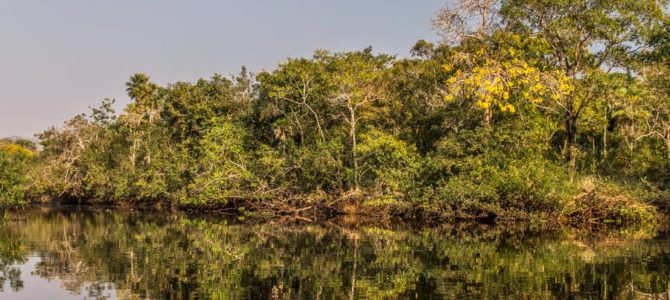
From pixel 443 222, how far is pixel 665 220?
872 cm

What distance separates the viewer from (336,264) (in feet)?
49.8

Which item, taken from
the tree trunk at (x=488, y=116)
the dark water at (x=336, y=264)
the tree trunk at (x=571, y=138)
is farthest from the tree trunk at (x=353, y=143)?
the tree trunk at (x=571, y=138)

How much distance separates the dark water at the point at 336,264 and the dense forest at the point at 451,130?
4016mm

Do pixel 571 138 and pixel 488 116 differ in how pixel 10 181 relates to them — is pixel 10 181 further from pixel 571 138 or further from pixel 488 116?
pixel 571 138

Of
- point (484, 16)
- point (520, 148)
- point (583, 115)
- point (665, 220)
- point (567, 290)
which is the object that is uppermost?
point (484, 16)

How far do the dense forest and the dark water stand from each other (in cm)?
402

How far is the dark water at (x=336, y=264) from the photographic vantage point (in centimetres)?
1185

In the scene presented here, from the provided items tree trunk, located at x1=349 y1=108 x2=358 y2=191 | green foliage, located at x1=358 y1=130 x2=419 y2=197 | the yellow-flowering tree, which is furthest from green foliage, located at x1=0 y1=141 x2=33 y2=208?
the yellow-flowering tree

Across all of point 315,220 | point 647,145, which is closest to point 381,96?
point 315,220

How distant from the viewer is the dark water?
1185cm

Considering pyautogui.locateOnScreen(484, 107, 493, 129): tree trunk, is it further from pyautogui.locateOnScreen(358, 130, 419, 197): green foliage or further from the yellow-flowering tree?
pyautogui.locateOnScreen(358, 130, 419, 197): green foliage

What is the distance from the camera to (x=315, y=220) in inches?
1203

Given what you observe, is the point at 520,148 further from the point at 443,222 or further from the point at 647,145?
the point at 647,145

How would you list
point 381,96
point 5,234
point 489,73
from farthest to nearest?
point 381,96
point 489,73
point 5,234
